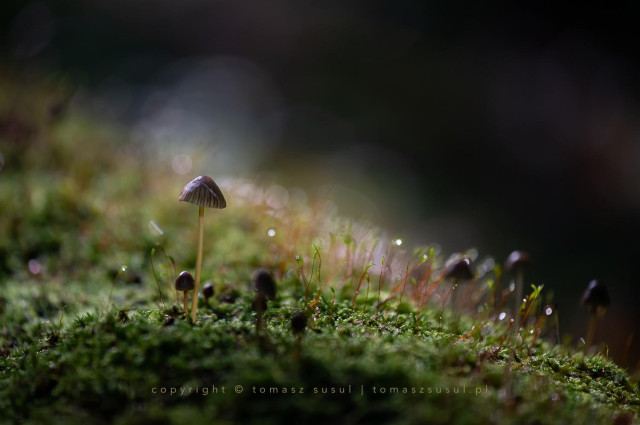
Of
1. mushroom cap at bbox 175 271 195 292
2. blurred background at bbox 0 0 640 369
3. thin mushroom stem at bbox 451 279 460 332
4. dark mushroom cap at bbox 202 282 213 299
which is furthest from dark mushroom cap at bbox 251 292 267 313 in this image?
blurred background at bbox 0 0 640 369

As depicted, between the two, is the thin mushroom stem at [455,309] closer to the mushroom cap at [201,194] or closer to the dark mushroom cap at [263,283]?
the dark mushroom cap at [263,283]

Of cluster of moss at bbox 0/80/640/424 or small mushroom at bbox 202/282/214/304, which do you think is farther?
small mushroom at bbox 202/282/214/304

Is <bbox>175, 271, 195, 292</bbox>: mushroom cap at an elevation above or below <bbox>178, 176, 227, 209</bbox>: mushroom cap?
below

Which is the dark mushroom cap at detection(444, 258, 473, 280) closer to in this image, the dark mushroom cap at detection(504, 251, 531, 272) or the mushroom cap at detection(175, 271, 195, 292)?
the dark mushroom cap at detection(504, 251, 531, 272)

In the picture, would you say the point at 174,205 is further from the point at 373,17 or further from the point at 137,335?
the point at 373,17

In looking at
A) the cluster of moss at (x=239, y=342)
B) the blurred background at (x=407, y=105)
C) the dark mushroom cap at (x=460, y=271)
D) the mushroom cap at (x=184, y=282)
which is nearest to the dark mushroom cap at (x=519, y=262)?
the cluster of moss at (x=239, y=342)

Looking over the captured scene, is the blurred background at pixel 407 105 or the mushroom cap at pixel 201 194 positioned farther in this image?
the blurred background at pixel 407 105

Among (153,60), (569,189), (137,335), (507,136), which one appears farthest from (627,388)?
(153,60)

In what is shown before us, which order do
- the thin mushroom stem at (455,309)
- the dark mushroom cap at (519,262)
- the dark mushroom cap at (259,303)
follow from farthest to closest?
1. the dark mushroom cap at (519,262)
2. the thin mushroom stem at (455,309)
3. the dark mushroom cap at (259,303)
